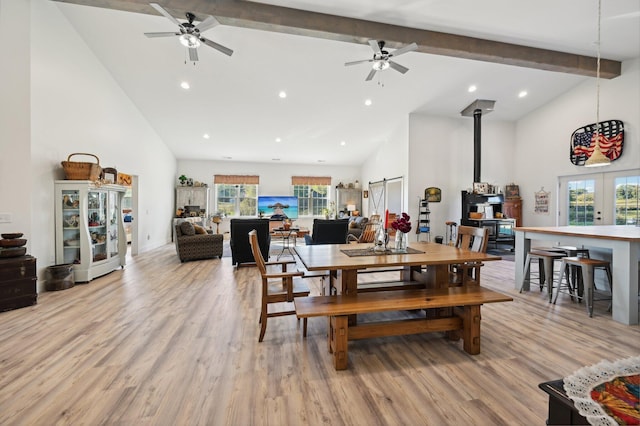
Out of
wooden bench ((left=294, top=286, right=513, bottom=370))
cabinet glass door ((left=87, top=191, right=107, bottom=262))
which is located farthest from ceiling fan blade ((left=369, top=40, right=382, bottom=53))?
cabinet glass door ((left=87, top=191, right=107, bottom=262))

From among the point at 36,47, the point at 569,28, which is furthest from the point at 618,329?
the point at 36,47

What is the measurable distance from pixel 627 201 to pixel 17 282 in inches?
390

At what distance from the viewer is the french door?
5.51 meters

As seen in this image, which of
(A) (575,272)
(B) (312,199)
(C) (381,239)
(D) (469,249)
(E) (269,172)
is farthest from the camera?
(B) (312,199)

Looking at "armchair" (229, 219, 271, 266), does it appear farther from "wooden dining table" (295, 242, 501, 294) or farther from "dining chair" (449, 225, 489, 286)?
"dining chair" (449, 225, 489, 286)

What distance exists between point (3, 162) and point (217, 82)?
3.47 m

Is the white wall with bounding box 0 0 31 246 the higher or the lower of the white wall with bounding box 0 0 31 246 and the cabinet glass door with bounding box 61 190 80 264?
the higher

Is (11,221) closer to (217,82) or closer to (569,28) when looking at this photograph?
(217,82)

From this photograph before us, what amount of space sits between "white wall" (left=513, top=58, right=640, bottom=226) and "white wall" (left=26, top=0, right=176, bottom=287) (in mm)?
9890

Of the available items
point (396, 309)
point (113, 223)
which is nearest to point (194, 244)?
point (113, 223)

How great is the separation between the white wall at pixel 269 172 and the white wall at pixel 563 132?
5.35 m

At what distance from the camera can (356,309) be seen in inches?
77.8

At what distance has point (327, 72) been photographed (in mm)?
5398

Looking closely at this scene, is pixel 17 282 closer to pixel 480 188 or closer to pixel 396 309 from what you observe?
pixel 396 309
